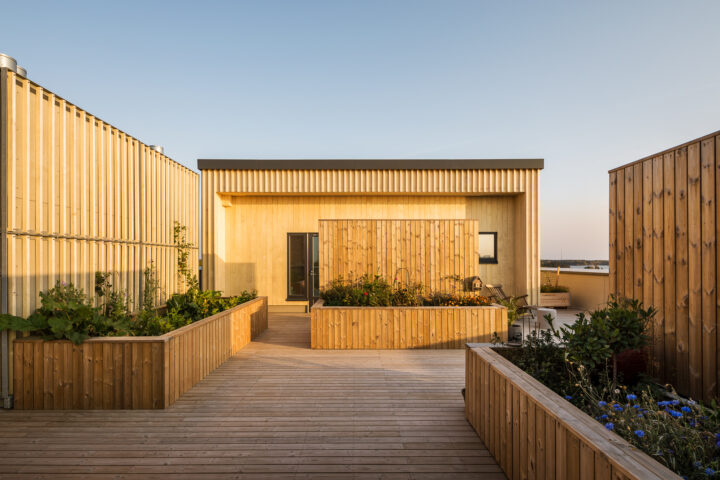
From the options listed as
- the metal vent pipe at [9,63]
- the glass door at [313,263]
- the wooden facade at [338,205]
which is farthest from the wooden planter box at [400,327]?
the metal vent pipe at [9,63]

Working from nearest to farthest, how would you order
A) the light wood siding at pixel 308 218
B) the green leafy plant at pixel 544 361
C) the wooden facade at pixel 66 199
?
the green leafy plant at pixel 544 361 → the wooden facade at pixel 66 199 → the light wood siding at pixel 308 218

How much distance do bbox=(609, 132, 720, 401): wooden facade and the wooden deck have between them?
66.5 inches

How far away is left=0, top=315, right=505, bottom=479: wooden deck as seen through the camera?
2725 millimetres

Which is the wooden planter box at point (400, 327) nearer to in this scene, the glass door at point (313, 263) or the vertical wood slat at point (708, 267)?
the vertical wood slat at point (708, 267)

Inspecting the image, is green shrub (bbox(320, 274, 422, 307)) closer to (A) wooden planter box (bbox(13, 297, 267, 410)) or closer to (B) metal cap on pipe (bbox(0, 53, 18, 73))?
(A) wooden planter box (bbox(13, 297, 267, 410))

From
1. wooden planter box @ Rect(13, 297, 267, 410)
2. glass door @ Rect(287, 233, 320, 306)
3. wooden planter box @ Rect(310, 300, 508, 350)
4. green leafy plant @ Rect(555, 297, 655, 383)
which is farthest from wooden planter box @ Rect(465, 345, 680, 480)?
glass door @ Rect(287, 233, 320, 306)

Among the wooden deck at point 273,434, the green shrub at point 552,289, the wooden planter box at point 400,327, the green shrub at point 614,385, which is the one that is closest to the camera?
the green shrub at point 614,385

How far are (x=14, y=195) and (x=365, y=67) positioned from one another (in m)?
12.9

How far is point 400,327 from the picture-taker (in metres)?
6.56

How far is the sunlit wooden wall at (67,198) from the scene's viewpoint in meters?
4.02

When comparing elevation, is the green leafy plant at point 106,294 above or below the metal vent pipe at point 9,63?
below

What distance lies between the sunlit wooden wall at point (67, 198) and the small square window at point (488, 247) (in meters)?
8.72

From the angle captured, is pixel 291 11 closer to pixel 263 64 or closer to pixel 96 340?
pixel 263 64

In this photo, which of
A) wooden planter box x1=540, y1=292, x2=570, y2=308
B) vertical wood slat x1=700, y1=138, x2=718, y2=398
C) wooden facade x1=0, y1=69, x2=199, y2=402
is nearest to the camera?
vertical wood slat x1=700, y1=138, x2=718, y2=398
